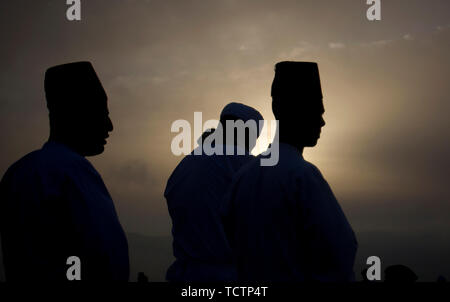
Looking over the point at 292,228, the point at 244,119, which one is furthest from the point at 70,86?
the point at 244,119

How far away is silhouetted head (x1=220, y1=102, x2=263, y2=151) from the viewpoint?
5668 millimetres

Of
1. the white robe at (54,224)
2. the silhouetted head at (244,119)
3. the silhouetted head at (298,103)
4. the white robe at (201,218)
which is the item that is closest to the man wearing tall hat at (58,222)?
the white robe at (54,224)

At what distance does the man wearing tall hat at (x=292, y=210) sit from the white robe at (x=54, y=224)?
2.74ft

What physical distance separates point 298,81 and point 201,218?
7.55ft

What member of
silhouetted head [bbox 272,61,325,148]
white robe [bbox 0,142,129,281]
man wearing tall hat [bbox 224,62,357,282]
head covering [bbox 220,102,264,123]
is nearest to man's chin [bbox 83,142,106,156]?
white robe [bbox 0,142,129,281]

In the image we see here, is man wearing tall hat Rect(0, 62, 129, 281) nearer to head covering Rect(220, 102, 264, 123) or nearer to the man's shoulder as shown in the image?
the man's shoulder

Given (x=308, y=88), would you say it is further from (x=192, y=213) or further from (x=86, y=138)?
(x=192, y=213)

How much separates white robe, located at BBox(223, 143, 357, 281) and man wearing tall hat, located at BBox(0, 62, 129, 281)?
2.67 ft

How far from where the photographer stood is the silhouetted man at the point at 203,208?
506cm

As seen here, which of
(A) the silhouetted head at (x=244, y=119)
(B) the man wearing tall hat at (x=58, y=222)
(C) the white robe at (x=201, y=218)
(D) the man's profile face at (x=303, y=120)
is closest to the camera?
(B) the man wearing tall hat at (x=58, y=222)

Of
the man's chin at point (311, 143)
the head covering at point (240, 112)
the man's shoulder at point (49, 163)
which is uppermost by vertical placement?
the head covering at point (240, 112)

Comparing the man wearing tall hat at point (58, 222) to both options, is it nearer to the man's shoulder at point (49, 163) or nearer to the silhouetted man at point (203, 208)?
the man's shoulder at point (49, 163)

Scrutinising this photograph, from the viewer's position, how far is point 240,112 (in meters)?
5.73
